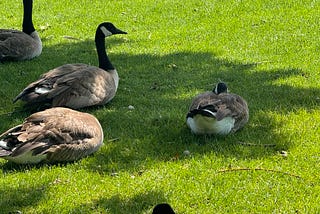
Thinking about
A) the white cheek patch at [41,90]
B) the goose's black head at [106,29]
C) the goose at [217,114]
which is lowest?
the white cheek patch at [41,90]

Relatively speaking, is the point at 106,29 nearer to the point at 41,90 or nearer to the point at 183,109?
the point at 41,90

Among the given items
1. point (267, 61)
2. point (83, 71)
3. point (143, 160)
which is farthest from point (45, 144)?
point (267, 61)

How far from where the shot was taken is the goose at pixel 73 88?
8.09 m

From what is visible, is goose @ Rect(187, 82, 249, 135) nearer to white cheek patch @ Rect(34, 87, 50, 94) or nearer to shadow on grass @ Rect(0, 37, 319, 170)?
shadow on grass @ Rect(0, 37, 319, 170)

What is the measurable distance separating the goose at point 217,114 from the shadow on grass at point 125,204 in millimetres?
1322

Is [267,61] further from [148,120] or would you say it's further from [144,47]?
[148,120]

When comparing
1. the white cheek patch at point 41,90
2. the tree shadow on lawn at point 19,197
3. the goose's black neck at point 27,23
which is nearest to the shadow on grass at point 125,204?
the tree shadow on lawn at point 19,197

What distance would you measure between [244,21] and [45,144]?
7.59 metres

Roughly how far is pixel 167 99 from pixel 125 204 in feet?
10.7

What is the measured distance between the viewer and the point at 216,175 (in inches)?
252

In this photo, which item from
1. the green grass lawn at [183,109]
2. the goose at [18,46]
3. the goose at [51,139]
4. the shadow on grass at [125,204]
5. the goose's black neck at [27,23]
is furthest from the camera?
the goose's black neck at [27,23]

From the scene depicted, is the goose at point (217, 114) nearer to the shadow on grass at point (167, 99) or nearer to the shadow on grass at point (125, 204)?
the shadow on grass at point (167, 99)

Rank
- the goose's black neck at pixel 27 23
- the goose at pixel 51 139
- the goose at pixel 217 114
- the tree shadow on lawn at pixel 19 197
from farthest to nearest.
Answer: the goose's black neck at pixel 27 23, the goose at pixel 217 114, the goose at pixel 51 139, the tree shadow on lawn at pixel 19 197

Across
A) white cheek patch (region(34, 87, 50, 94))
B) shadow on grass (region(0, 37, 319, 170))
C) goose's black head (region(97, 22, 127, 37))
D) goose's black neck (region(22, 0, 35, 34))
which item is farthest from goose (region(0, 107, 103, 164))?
goose's black neck (region(22, 0, 35, 34))
